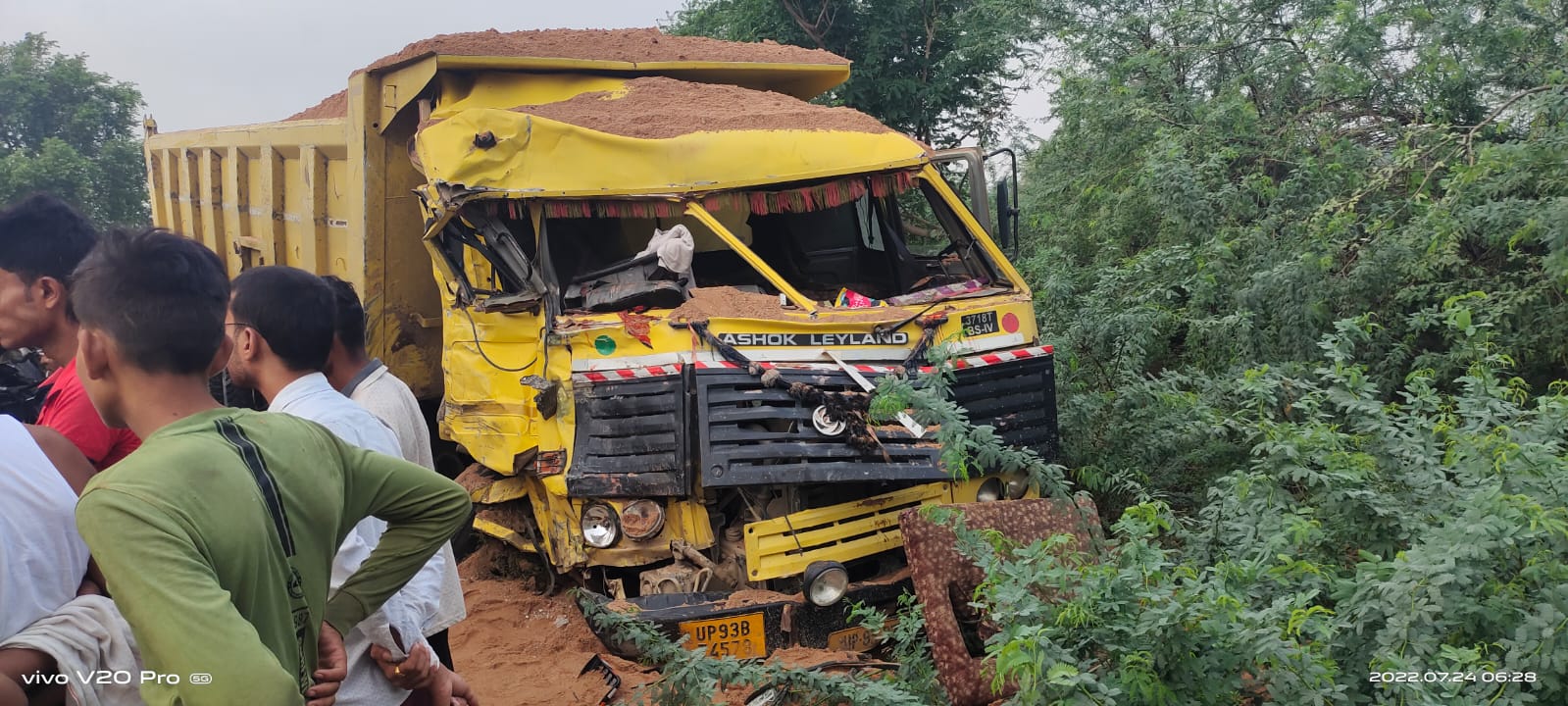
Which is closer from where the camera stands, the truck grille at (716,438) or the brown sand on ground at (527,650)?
the truck grille at (716,438)

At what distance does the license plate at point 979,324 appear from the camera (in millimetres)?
4980

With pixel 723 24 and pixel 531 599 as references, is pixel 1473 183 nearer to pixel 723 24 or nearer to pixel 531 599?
pixel 531 599

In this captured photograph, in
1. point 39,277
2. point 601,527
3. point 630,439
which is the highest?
point 39,277

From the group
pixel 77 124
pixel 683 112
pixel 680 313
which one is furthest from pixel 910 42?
pixel 77 124

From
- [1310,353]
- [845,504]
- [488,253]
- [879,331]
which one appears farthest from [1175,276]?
[488,253]

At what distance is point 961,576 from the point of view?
3.93 metres

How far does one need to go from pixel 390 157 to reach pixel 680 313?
2.33 m

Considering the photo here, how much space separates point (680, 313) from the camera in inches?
185

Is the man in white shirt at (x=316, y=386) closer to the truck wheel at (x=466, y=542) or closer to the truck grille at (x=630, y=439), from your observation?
the truck grille at (x=630, y=439)

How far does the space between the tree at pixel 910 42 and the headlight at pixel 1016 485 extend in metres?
7.06

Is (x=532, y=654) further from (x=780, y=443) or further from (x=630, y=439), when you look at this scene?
(x=780, y=443)

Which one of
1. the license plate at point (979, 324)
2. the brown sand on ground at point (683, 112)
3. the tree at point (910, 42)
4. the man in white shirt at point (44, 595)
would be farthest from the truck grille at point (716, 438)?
the tree at point (910, 42)

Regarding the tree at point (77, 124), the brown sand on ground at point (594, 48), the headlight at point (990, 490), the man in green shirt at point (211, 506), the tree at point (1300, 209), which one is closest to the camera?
the man in green shirt at point (211, 506)

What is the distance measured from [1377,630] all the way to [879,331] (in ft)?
7.91
